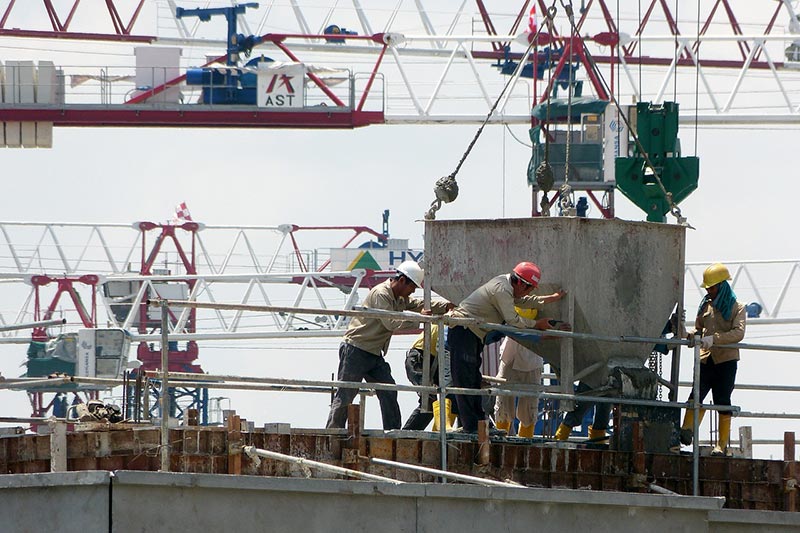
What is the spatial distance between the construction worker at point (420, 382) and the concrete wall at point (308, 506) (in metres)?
3.01

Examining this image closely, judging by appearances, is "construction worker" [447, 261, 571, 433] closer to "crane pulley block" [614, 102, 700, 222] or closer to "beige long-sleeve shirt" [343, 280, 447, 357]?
"beige long-sleeve shirt" [343, 280, 447, 357]

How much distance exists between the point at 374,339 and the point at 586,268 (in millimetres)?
2169

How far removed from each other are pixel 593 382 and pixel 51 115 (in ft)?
167

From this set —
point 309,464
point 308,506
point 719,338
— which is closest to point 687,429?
point 719,338

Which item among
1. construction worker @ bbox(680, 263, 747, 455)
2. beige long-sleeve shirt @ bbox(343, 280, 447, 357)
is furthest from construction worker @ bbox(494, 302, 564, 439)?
construction worker @ bbox(680, 263, 747, 455)

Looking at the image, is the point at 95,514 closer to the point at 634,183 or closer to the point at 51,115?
the point at 634,183

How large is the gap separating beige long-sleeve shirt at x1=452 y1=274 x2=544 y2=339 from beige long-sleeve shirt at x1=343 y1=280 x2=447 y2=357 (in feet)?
2.95

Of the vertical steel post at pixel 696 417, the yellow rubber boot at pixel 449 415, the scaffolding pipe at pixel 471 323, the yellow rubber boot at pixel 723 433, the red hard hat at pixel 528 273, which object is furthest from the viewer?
the yellow rubber boot at pixel 449 415

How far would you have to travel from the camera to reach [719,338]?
16.2 m

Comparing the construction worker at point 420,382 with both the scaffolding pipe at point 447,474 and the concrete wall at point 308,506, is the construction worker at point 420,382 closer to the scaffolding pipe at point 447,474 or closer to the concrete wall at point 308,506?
the scaffolding pipe at point 447,474

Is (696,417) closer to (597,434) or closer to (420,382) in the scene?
(597,434)

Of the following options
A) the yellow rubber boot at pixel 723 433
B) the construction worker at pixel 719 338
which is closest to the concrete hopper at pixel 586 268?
the construction worker at pixel 719 338

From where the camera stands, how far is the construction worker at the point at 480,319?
15406 millimetres

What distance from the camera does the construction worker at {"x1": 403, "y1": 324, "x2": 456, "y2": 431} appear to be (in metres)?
16.7
